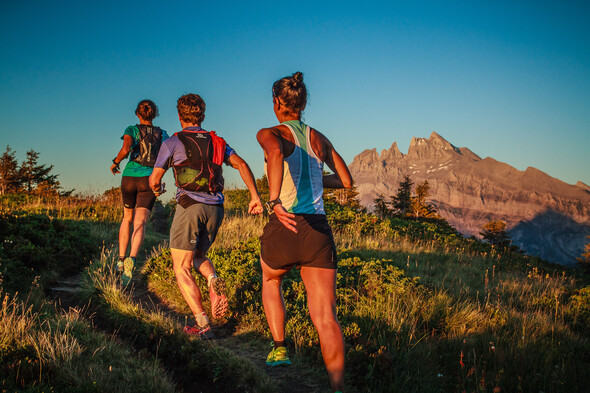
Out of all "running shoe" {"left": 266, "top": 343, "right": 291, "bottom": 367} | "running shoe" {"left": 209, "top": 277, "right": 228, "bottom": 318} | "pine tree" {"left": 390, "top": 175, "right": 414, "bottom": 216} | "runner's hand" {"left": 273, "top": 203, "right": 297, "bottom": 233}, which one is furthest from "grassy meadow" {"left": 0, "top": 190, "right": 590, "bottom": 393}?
"pine tree" {"left": 390, "top": 175, "right": 414, "bottom": 216}

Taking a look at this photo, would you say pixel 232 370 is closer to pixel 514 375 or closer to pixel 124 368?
pixel 124 368

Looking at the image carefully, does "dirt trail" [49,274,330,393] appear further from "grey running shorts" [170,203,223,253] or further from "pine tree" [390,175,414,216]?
"pine tree" [390,175,414,216]

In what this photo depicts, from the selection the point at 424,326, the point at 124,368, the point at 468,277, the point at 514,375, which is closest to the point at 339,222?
the point at 468,277

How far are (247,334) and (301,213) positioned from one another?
2258 millimetres

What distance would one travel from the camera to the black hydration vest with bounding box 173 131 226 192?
3.76 meters

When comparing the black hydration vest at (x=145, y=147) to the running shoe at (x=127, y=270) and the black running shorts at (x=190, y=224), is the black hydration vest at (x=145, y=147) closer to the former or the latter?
the running shoe at (x=127, y=270)

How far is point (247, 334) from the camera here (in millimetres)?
4043

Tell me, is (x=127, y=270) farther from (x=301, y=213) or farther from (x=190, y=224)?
(x=301, y=213)

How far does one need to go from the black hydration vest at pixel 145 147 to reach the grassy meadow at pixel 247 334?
5.98ft

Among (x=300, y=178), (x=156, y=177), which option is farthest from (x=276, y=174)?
(x=156, y=177)

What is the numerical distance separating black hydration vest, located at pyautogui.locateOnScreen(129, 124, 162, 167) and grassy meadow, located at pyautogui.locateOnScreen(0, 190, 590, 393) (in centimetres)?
182

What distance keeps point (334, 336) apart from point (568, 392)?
8.83 feet

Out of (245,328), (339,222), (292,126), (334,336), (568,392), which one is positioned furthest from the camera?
(339,222)

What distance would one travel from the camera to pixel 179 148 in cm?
375
